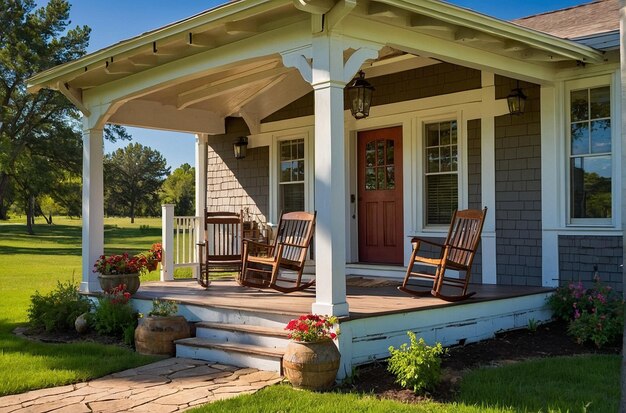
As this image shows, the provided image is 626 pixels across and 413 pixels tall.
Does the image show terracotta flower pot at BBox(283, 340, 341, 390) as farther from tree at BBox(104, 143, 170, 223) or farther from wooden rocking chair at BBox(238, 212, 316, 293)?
tree at BBox(104, 143, 170, 223)

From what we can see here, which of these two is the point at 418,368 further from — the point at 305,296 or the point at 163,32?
the point at 163,32

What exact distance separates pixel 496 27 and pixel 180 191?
53.8 m

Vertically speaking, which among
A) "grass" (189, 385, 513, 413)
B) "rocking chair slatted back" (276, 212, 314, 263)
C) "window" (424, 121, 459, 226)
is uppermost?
"window" (424, 121, 459, 226)

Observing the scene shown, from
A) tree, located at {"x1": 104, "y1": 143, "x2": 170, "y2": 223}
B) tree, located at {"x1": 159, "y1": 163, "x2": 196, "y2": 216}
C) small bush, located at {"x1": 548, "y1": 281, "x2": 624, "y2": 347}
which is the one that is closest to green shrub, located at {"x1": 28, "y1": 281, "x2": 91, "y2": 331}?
small bush, located at {"x1": 548, "y1": 281, "x2": 624, "y2": 347}

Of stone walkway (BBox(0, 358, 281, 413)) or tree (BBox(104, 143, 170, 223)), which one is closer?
stone walkway (BBox(0, 358, 281, 413))

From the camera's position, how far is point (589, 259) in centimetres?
646

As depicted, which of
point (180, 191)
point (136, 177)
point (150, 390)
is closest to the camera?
point (150, 390)

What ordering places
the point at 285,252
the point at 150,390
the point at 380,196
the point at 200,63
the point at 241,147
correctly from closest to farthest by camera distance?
the point at 150,390 → the point at 200,63 → the point at 285,252 → the point at 380,196 → the point at 241,147

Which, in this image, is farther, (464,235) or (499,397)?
(464,235)

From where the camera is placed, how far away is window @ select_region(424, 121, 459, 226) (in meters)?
7.44

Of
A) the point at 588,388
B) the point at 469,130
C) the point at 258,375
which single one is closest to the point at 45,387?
the point at 258,375

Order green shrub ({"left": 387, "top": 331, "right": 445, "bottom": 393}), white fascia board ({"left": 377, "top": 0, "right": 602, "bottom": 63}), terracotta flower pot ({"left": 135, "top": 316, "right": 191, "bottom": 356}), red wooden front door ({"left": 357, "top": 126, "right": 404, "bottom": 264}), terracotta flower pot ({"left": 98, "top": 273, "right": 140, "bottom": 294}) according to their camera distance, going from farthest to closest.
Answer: red wooden front door ({"left": 357, "top": 126, "right": 404, "bottom": 264})
terracotta flower pot ({"left": 98, "top": 273, "right": 140, "bottom": 294})
terracotta flower pot ({"left": 135, "top": 316, "right": 191, "bottom": 356})
white fascia board ({"left": 377, "top": 0, "right": 602, "bottom": 63})
green shrub ({"left": 387, "top": 331, "right": 445, "bottom": 393})

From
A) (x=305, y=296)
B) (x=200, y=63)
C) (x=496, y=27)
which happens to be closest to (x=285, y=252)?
(x=305, y=296)

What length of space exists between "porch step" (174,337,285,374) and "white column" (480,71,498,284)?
10.5 ft
